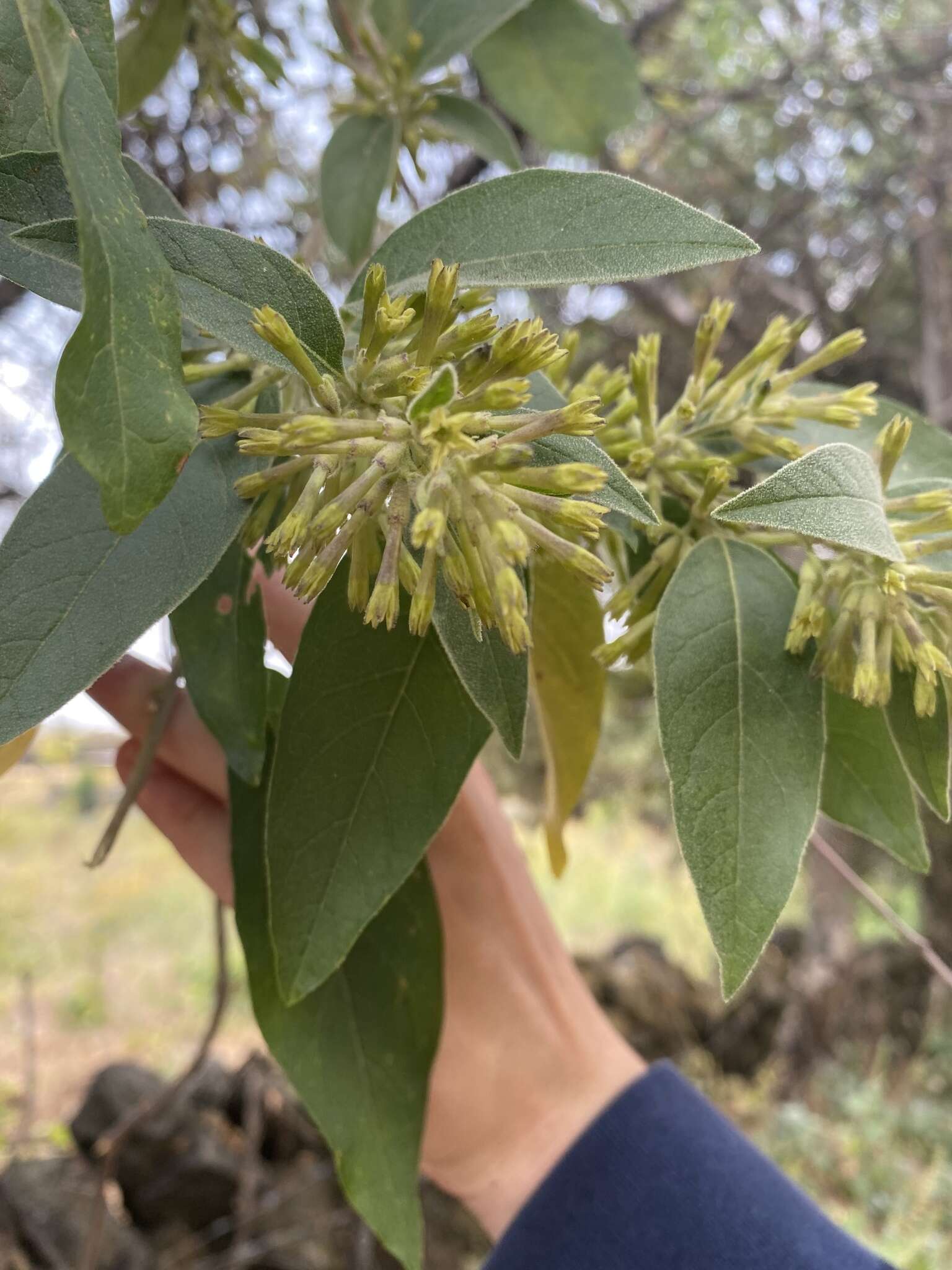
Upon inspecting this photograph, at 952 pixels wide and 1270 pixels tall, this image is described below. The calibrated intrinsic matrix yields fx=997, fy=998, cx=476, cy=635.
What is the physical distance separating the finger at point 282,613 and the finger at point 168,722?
73mm

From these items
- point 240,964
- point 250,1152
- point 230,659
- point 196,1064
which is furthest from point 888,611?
point 240,964

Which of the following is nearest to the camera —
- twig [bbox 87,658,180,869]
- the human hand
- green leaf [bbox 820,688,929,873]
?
green leaf [bbox 820,688,929,873]

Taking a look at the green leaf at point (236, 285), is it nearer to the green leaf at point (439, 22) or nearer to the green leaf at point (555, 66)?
the green leaf at point (439, 22)

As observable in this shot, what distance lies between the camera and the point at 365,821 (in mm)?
434

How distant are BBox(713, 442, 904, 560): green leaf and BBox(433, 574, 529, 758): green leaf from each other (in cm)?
10

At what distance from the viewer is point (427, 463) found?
33cm

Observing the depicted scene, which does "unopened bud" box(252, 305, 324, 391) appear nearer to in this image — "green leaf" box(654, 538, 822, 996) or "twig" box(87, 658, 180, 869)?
"green leaf" box(654, 538, 822, 996)

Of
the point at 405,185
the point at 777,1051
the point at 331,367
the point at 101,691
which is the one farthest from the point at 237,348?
the point at 777,1051

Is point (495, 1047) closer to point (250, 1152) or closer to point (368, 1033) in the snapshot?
point (368, 1033)

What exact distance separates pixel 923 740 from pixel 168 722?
0.43 m

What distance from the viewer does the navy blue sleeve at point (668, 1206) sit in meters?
0.71

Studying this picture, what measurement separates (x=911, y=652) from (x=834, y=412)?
0.46ft

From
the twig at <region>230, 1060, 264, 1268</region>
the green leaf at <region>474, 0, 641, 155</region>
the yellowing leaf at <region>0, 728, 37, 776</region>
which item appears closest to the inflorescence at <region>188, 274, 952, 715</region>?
the yellowing leaf at <region>0, 728, 37, 776</region>

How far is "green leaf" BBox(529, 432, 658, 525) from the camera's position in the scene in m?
0.34
